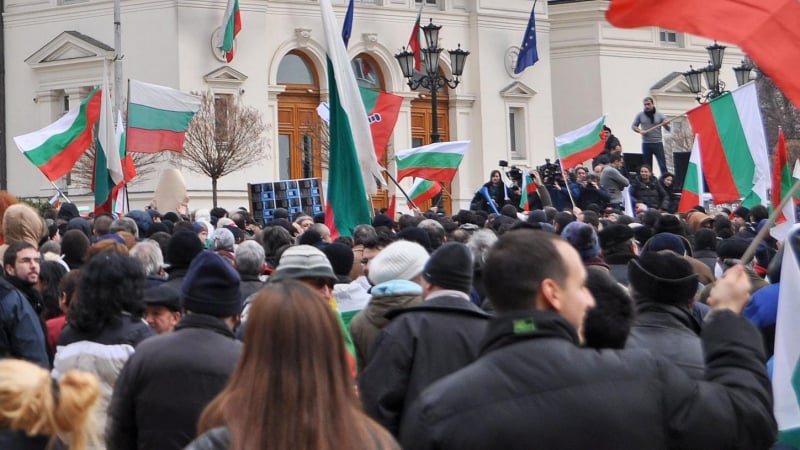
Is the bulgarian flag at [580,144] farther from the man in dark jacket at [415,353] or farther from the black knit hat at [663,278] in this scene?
the black knit hat at [663,278]

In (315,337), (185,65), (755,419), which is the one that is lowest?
(755,419)

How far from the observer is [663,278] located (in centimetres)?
585

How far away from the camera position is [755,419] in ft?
14.9

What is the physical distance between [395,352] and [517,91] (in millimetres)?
39212

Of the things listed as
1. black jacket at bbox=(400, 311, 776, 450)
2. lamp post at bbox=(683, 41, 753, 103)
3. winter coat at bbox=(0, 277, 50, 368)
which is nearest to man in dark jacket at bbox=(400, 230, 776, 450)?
black jacket at bbox=(400, 311, 776, 450)

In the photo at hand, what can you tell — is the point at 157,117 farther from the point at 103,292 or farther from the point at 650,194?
the point at 103,292

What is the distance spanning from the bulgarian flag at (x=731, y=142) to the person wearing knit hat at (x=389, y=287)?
29.4 feet

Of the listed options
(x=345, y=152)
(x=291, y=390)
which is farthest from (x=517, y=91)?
(x=291, y=390)

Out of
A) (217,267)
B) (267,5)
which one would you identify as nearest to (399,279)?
(217,267)

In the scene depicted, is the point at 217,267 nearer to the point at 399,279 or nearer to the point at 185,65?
the point at 399,279

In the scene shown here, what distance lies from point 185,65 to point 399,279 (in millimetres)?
31831

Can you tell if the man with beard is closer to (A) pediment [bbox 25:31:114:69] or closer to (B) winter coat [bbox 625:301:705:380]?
(A) pediment [bbox 25:31:114:69]

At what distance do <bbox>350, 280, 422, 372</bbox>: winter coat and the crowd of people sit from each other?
0.4 inches

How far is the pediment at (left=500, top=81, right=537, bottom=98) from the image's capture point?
4469 centimetres
